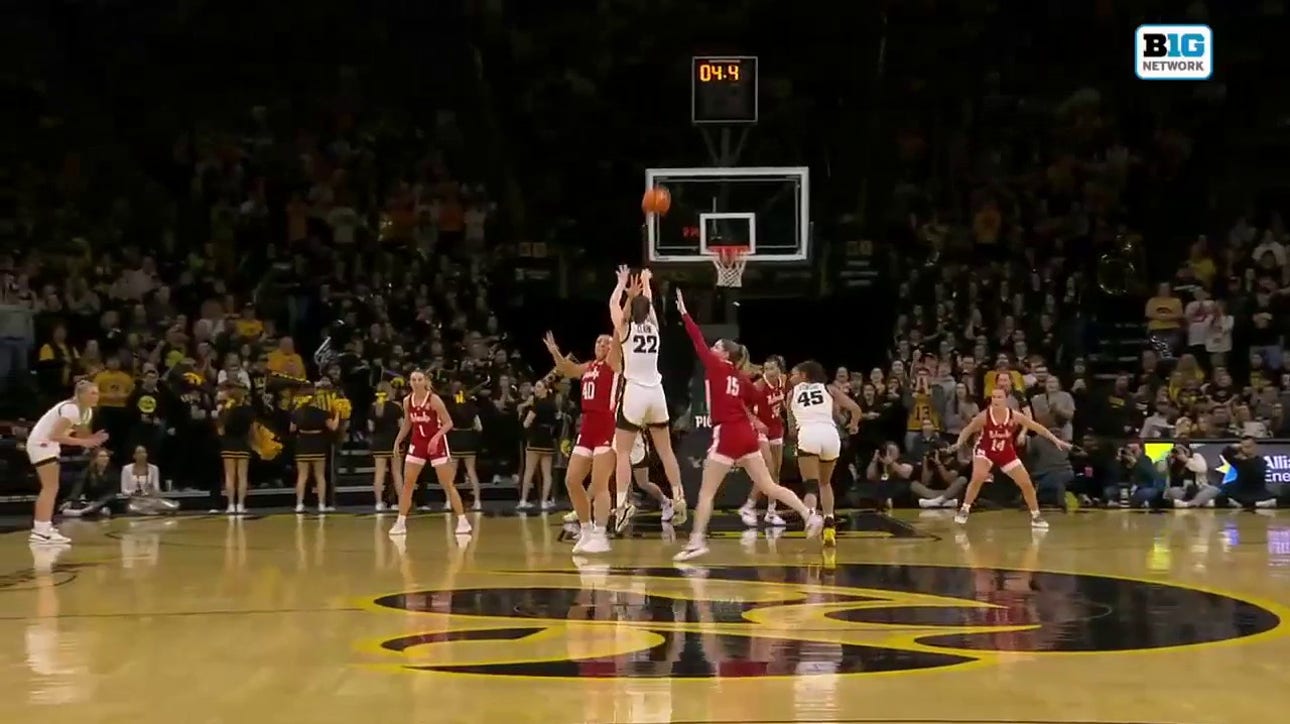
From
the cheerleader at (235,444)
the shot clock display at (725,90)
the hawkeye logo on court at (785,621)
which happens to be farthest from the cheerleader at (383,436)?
the hawkeye logo on court at (785,621)

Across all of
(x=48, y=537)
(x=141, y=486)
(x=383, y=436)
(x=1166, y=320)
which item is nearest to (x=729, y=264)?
(x=383, y=436)

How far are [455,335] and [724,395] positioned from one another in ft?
41.3

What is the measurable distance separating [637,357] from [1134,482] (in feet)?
31.9

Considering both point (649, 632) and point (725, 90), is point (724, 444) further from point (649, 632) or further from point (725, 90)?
point (725, 90)

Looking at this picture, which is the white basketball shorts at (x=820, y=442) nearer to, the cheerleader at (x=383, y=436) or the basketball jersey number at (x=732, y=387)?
the basketball jersey number at (x=732, y=387)

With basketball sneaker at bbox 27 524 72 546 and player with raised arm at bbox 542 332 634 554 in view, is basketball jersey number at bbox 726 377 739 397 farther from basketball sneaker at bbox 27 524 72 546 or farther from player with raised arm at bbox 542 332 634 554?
basketball sneaker at bbox 27 524 72 546

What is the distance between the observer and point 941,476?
20.9 m

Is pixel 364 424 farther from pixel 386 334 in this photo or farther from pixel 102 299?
pixel 102 299

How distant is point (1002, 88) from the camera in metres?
29.5

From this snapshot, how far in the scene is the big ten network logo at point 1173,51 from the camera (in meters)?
23.7

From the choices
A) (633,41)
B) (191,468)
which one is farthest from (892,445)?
(633,41)

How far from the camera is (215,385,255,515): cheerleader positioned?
65.7ft

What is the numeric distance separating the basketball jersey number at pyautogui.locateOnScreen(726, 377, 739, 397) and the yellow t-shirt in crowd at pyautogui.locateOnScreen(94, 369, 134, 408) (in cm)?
1083

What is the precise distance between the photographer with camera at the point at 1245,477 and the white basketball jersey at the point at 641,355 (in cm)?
1018
